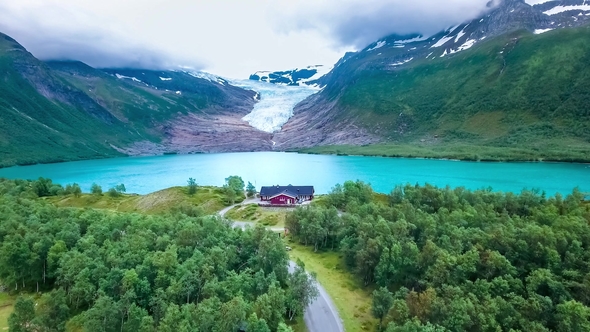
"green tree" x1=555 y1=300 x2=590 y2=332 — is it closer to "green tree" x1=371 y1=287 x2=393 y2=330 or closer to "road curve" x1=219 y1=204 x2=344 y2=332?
"green tree" x1=371 y1=287 x2=393 y2=330

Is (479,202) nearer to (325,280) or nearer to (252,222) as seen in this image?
(325,280)

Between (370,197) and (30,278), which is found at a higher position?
(370,197)

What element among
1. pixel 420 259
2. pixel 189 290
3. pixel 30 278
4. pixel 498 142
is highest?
pixel 498 142

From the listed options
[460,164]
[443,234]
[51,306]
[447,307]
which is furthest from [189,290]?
[460,164]

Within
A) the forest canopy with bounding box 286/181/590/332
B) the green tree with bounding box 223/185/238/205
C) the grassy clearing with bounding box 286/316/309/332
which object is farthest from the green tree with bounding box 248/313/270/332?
the green tree with bounding box 223/185/238/205

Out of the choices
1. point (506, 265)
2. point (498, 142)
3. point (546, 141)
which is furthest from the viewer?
point (498, 142)
